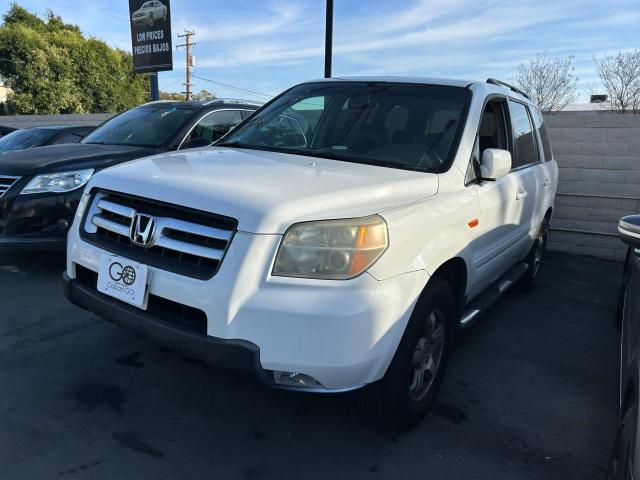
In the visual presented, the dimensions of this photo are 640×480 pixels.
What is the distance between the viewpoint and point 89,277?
2730mm

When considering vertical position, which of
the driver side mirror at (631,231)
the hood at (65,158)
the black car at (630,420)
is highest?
the hood at (65,158)

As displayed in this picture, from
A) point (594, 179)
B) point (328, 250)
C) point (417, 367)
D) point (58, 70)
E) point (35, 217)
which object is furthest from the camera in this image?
point (58, 70)

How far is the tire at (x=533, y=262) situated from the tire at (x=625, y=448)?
3.15 metres

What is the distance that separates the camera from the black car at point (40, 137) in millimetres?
7848

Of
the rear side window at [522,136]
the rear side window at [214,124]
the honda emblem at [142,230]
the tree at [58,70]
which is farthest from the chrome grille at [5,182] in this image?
the tree at [58,70]

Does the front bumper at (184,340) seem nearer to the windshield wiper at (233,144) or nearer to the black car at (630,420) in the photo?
the black car at (630,420)

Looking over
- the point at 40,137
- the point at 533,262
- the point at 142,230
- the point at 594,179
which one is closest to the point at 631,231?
the point at 142,230

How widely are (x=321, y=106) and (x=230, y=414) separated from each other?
7.12 ft

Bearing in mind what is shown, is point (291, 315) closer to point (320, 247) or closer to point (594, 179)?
point (320, 247)

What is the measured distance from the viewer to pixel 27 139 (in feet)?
26.4

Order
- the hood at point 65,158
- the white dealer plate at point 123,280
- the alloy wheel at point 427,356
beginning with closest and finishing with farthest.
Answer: the white dealer plate at point 123,280
the alloy wheel at point 427,356
the hood at point 65,158

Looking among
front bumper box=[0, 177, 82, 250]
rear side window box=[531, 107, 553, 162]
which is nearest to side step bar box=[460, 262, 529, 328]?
rear side window box=[531, 107, 553, 162]

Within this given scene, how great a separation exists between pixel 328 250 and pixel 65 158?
357cm

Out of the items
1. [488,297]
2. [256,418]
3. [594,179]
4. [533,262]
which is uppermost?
[594,179]
